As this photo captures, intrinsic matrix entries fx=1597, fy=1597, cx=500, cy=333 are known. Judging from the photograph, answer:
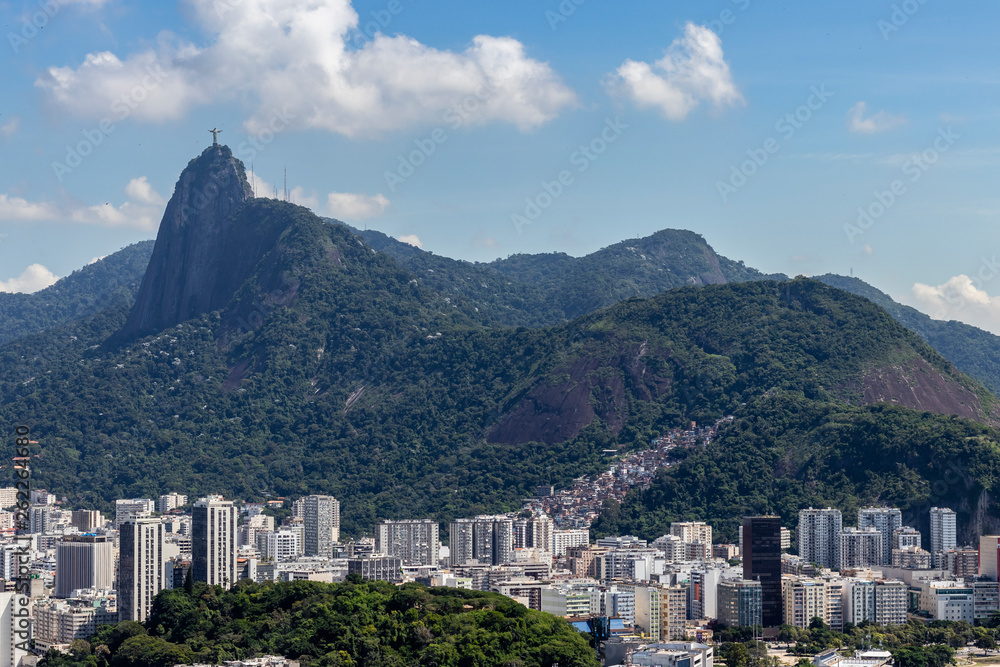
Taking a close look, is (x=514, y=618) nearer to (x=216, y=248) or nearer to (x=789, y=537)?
(x=789, y=537)

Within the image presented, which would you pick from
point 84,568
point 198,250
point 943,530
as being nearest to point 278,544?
point 84,568

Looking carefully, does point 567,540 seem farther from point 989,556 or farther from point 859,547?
point 989,556

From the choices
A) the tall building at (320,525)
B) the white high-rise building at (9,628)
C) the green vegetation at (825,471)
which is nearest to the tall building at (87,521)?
the tall building at (320,525)

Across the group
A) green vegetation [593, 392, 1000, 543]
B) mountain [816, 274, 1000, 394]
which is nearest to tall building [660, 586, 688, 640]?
green vegetation [593, 392, 1000, 543]

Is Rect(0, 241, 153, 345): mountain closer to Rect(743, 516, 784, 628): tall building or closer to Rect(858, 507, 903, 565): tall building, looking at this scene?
Rect(858, 507, 903, 565): tall building

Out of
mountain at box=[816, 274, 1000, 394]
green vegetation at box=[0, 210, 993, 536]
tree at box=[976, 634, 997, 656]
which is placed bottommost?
tree at box=[976, 634, 997, 656]

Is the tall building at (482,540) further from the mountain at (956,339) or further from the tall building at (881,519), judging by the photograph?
the mountain at (956,339)
